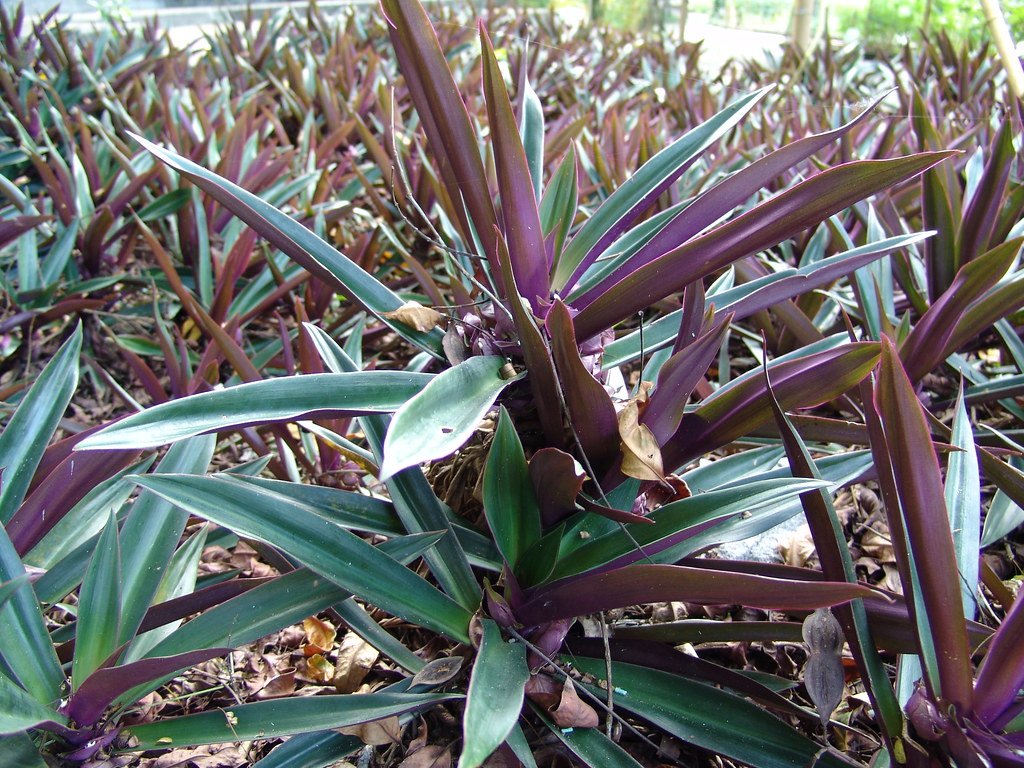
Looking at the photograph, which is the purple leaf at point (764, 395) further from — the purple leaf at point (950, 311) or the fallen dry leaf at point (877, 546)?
the fallen dry leaf at point (877, 546)

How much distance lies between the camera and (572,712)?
0.79 meters

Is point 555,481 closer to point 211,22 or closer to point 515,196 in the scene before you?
point 515,196

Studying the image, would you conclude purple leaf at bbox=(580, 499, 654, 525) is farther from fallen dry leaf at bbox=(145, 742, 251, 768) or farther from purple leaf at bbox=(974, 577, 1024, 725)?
fallen dry leaf at bbox=(145, 742, 251, 768)

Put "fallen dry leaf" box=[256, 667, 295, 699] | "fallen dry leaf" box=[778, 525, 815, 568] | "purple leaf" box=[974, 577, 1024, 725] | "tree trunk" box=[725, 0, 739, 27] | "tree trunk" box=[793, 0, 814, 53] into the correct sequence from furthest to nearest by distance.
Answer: "tree trunk" box=[725, 0, 739, 27], "tree trunk" box=[793, 0, 814, 53], "fallen dry leaf" box=[778, 525, 815, 568], "fallen dry leaf" box=[256, 667, 295, 699], "purple leaf" box=[974, 577, 1024, 725]

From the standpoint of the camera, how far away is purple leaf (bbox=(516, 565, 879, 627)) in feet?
2.14

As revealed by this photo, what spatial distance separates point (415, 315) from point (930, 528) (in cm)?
59

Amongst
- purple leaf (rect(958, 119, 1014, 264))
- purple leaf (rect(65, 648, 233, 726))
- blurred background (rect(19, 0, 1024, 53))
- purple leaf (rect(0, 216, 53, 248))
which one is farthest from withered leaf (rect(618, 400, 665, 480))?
blurred background (rect(19, 0, 1024, 53))

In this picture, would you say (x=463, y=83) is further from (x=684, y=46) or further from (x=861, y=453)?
(x=861, y=453)

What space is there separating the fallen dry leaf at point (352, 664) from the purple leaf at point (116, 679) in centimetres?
34

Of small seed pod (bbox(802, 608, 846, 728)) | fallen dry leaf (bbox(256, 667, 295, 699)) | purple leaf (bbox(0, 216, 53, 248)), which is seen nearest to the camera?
small seed pod (bbox(802, 608, 846, 728))

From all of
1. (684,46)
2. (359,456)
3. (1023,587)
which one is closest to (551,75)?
(684,46)

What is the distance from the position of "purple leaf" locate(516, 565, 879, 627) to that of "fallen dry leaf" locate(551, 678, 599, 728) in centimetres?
10

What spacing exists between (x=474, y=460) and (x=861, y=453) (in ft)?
1.69

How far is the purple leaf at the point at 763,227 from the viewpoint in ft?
2.29
